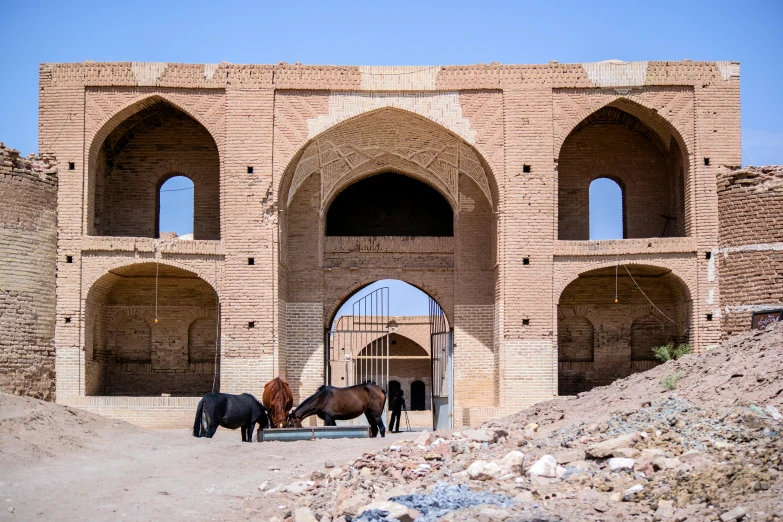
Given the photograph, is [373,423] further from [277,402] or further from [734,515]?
[734,515]

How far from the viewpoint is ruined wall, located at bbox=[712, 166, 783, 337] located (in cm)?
1972

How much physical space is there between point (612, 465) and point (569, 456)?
640mm

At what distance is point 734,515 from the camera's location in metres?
8.34

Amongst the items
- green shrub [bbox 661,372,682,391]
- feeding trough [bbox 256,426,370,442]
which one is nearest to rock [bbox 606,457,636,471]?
green shrub [bbox 661,372,682,391]

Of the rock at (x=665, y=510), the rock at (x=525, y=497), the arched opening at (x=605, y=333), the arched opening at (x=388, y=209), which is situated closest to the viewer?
the rock at (x=665, y=510)

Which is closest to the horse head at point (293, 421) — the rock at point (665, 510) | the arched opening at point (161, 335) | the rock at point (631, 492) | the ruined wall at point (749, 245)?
the arched opening at point (161, 335)

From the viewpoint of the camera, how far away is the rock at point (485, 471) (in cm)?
1031

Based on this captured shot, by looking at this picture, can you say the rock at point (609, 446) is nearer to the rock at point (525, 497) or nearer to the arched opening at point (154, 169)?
the rock at point (525, 497)

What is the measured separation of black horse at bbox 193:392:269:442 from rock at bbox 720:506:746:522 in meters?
9.92

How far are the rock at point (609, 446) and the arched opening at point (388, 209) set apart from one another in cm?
1325

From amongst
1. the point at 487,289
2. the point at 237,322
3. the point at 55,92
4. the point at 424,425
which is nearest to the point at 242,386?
the point at 237,322

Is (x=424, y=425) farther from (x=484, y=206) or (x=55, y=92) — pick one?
(x=55, y=92)

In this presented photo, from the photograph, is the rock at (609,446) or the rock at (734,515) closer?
the rock at (734,515)

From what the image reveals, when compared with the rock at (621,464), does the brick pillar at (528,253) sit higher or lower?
higher
